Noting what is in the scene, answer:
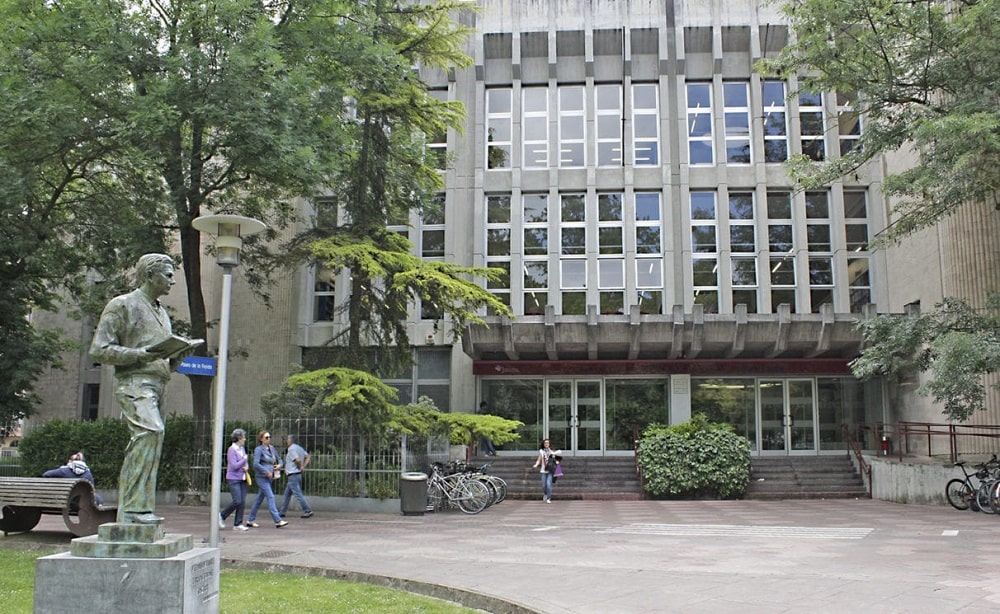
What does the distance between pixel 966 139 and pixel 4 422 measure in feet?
77.3

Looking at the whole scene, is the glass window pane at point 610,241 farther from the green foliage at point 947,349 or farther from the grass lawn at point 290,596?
the grass lawn at point 290,596

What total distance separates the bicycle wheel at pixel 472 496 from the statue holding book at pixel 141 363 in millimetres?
11296

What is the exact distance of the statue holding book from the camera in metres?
6.36

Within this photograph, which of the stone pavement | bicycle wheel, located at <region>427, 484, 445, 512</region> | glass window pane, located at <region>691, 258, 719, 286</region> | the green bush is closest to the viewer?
the stone pavement

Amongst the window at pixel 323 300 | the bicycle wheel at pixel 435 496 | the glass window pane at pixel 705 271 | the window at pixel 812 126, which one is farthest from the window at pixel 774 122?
the bicycle wheel at pixel 435 496

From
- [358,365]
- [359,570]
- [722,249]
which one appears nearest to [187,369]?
[359,570]

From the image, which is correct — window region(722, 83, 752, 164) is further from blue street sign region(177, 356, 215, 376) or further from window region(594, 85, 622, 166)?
blue street sign region(177, 356, 215, 376)

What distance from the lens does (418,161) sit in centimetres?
1972

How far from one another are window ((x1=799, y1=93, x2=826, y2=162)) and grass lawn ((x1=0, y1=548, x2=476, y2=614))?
937 inches

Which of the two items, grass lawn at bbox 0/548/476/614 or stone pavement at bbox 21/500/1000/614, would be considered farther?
stone pavement at bbox 21/500/1000/614

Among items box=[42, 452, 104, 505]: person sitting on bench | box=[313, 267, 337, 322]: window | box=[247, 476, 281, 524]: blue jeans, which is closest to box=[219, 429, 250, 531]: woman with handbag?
box=[247, 476, 281, 524]: blue jeans

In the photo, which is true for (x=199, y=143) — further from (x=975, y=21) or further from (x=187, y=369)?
(x=975, y=21)

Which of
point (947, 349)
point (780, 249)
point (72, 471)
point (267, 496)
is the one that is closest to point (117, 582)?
point (267, 496)

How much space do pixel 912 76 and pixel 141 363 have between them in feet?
52.0
